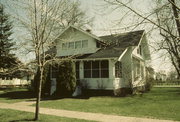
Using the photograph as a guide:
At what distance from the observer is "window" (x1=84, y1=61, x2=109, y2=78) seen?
735 inches

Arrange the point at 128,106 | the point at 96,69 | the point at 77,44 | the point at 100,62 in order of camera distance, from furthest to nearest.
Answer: the point at 77,44
the point at 96,69
the point at 100,62
the point at 128,106

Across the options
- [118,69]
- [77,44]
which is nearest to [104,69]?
[118,69]

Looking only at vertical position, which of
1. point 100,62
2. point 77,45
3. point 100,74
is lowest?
point 100,74

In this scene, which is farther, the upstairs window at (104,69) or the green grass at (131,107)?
the upstairs window at (104,69)

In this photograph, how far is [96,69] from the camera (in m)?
19.2

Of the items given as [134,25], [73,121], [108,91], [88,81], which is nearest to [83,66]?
[88,81]

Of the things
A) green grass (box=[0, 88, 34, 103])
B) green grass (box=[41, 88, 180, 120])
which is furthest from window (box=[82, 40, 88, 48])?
green grass (box=[41, 88, 180, 120])

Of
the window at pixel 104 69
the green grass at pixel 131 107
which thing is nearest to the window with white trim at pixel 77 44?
the window at pixel 104 69

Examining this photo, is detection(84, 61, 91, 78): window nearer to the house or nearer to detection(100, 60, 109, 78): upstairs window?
the house

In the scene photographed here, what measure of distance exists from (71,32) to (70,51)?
2184 mm

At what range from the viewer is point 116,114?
9711 mm

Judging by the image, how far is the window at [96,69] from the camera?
18.7m

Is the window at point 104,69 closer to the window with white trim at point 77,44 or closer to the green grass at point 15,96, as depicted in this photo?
the window with white trim at point 77,44

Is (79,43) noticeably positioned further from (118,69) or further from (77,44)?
(118,69)
